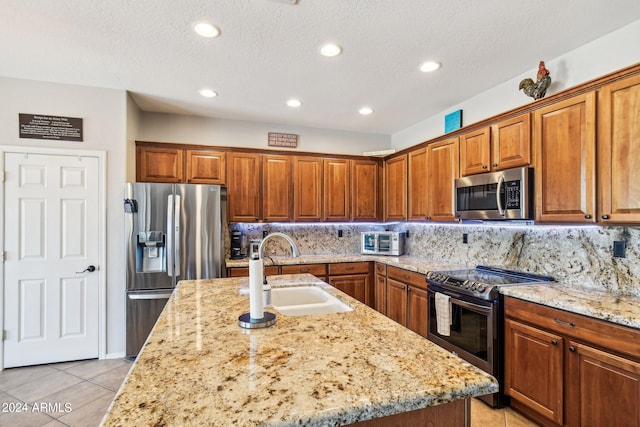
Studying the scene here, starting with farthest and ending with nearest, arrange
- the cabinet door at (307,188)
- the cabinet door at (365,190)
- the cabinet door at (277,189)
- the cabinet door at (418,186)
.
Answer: the cabinet door at (365,190)
the cabinet door at (307,188)
the cabinet door at (277,189)
the cabinet door at (418,186)

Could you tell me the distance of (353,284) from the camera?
4.04 metres

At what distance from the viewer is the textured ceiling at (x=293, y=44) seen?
6.45 ft

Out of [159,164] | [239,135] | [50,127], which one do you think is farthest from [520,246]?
[50,127]

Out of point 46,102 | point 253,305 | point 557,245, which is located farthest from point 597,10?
point 46,102

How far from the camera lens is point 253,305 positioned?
1.46 meters

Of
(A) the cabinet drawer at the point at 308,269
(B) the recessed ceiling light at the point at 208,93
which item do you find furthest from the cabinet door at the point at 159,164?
(A) the cabinet drawer at the point at 308,269

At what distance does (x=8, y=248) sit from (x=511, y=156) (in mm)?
4605

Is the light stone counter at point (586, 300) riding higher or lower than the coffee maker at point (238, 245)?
lower

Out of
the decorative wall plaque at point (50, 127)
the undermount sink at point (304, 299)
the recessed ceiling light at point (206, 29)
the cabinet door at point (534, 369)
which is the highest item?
the recessed ceiling light at point (206, 29)

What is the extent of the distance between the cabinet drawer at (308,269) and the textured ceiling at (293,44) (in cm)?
195

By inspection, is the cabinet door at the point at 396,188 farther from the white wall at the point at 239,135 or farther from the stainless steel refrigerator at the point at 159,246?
the stainless steel refrigerator at the point at 159,246

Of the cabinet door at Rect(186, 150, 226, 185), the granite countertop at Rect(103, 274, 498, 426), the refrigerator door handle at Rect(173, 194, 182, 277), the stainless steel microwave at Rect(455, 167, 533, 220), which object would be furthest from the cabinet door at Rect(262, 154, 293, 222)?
the granite countertop at Rect(103, 274, 498, 426)

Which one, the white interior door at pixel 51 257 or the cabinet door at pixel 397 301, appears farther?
the cabinet door at pixel 397 301

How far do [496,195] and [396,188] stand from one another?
1.71m
